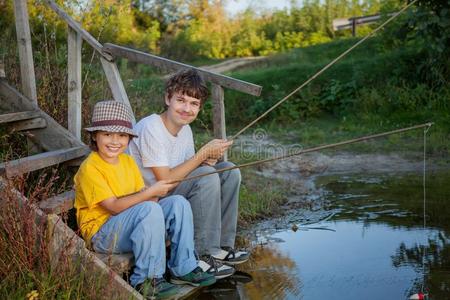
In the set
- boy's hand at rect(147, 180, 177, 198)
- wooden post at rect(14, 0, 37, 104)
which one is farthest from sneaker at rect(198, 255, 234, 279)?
wooden post at rect(14, 0, 37, 104)

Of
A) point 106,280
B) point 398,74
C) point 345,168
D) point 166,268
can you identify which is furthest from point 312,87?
point 106,280

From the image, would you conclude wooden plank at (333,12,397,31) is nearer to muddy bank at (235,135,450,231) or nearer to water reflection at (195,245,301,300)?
muddy bank at (235,135,450,231)

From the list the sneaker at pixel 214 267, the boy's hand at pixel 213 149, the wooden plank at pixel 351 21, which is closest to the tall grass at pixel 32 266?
the sneaker at pixel 214 267

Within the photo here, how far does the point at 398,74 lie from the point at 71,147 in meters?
6.22

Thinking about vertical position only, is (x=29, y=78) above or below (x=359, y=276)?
above

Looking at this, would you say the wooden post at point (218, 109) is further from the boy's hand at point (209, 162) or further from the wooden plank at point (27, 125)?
the wooden plank at point (27, 125)

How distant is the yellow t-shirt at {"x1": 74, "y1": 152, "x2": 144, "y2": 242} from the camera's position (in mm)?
3441

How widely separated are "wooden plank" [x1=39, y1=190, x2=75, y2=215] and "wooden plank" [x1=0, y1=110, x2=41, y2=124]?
1035mm

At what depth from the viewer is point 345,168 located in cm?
712

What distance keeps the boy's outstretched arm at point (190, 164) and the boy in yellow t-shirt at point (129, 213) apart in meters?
0.16

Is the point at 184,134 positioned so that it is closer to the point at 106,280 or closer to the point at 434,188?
the point at 106,280

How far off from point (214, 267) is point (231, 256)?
0.28 meters

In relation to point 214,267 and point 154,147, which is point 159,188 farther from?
point 214,267

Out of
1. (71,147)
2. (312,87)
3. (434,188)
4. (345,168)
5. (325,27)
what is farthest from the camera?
(325,27)
